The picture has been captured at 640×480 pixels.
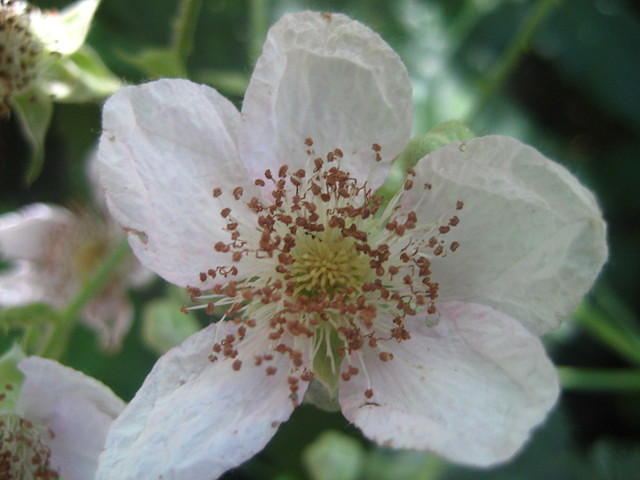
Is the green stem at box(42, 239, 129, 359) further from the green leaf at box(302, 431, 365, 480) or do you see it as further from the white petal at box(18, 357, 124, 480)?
the green leaf at box(302, 431, 365, 480)

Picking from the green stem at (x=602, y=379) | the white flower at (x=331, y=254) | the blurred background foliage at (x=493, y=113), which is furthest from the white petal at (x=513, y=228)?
the blurred background foliage at (x=493, y=113)

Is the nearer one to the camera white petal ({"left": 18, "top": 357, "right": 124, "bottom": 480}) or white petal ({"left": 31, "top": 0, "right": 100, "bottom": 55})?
white petal ({"left": 18, "top": 357, "right": 124, "bottom": 480})

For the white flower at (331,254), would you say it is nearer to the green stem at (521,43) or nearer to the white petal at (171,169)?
the white petal at (171,169)

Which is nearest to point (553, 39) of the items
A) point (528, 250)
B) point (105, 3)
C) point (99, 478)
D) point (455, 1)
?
point (455, 1)

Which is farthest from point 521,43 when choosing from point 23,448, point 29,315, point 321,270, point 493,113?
point 23,448

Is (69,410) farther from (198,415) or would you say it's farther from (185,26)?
(185,26)

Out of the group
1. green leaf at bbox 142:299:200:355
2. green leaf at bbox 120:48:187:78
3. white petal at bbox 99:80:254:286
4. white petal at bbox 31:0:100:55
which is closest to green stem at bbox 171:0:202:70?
green leaf at bbox 120:48:187:78
